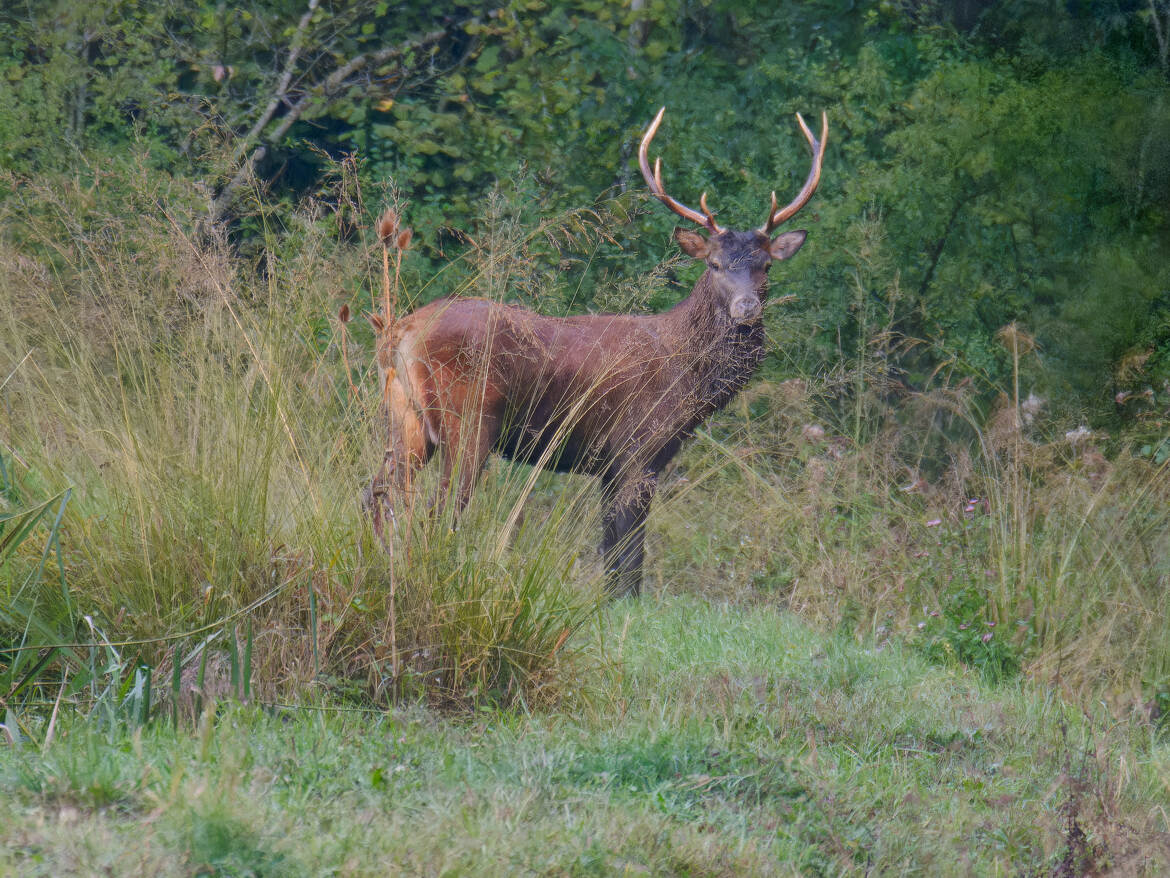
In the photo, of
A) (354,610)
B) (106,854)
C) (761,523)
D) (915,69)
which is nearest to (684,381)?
(761,523)

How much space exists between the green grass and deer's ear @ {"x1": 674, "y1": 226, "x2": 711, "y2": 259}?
334cm

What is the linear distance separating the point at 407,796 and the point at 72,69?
28.0ft

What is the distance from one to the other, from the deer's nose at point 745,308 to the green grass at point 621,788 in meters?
2.76

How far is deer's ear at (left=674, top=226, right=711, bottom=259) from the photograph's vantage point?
7.87 metres

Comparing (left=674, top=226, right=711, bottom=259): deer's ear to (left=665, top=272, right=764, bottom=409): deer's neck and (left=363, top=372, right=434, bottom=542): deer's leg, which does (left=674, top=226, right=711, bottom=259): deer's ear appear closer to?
(left=665, top=272, right=764, bottom=409): deer's neck

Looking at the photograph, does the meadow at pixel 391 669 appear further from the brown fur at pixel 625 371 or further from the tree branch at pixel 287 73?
the tree branch at pixel 287 73

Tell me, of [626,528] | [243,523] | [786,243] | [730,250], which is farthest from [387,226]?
[786,243]

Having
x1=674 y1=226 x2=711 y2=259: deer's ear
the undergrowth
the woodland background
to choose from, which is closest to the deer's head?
x1=674 y1=226 x2=711 y2=259: deer's ear

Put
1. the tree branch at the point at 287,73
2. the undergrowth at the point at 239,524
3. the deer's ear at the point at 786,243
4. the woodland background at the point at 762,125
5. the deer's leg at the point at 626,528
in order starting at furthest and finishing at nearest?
the tree branch at the point at 287,73, the woodland background at the point at 762,125, the deer's ear at the point at 786,243, the deer's leg at the point at 626,528, the undergrowth at the point at 239,524

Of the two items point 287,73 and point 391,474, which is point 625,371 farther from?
point 287,73

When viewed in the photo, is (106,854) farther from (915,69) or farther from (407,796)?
(915,69)

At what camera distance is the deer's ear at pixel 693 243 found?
7867 mm

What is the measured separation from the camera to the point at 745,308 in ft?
24.5

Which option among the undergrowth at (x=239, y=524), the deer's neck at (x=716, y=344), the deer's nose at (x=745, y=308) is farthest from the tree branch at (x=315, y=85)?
the undergrowth at (x=239, y=524)
